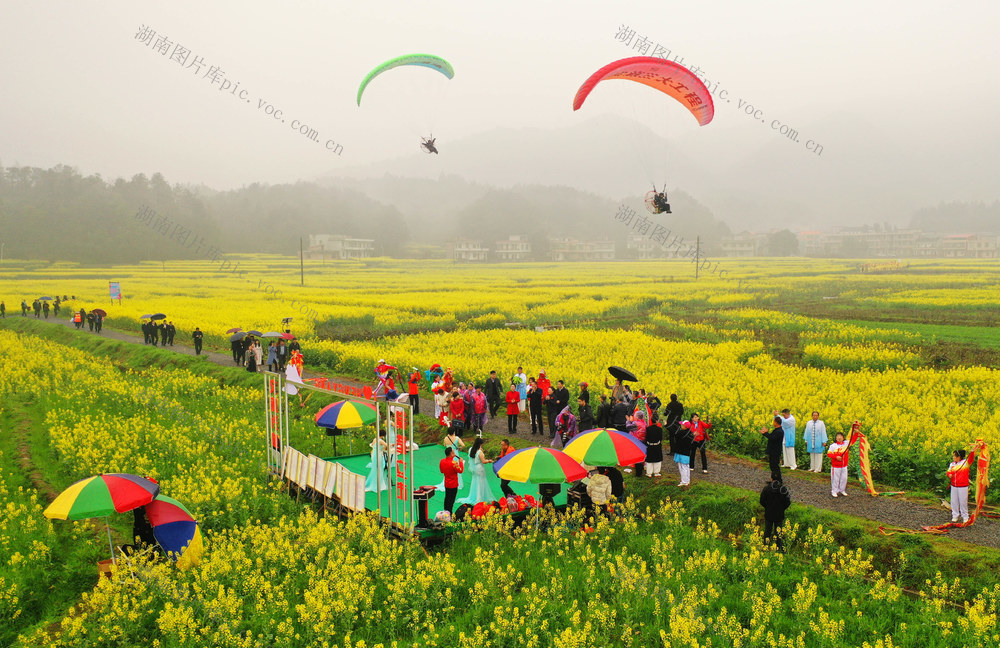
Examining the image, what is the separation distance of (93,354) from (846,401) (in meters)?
30.5

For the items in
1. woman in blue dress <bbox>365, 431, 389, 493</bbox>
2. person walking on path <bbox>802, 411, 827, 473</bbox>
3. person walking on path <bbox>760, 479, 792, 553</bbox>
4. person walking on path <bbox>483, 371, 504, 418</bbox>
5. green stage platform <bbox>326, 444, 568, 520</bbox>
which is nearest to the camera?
person walking on path <bbox>760, 479, 792, 553</bbox>

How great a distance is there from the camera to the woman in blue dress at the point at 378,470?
10369mm

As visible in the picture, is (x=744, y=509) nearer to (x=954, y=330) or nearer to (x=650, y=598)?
(x=650, y=598)

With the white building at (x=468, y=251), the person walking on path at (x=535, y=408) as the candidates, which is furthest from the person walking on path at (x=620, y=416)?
the white building at (x=468, y=251)

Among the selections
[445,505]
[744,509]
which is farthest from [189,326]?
[744,509]

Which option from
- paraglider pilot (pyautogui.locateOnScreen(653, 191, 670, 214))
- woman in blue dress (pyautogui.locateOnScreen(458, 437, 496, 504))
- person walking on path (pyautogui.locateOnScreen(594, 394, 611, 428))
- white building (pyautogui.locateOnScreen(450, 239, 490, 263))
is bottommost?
woman in blue dress (pyautogui.locateOnScreen(458, 437, 496, 504))

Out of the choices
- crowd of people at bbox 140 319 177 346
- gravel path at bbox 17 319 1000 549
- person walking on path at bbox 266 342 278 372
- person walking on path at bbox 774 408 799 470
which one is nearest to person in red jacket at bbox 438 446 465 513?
gravel path at bbox 17 319 1000 549

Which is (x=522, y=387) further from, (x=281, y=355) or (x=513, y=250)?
(x=513, y=250)

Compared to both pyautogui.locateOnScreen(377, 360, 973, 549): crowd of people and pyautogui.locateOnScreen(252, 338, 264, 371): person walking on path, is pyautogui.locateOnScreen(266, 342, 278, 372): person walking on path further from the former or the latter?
pyautogui.locateOnScreen(377, 360, 973, 549): crowd of people

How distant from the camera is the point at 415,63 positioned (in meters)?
22.5

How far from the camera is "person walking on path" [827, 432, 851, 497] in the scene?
1092 cm

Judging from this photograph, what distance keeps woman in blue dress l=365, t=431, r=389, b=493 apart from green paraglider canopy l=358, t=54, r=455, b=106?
49.0 feet

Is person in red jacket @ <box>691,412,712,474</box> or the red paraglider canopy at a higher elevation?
the red paraglider canopy

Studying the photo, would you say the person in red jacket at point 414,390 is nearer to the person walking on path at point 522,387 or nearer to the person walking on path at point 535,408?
the person walking on path at point 522,387
